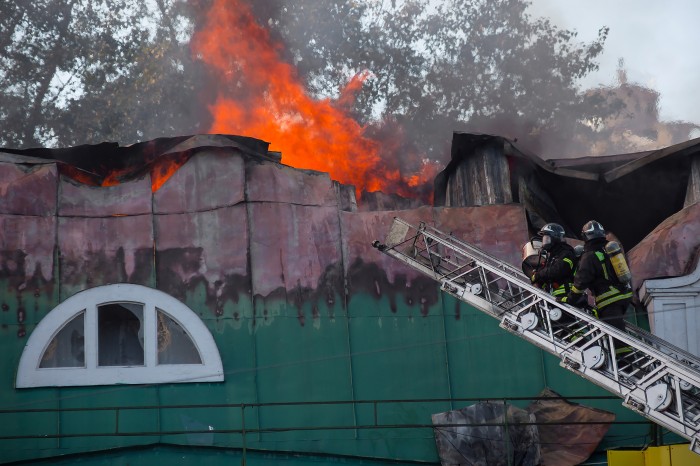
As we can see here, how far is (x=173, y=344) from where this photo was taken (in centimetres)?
1485

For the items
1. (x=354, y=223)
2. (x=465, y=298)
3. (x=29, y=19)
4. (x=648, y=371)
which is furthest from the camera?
(x=29, y=19)

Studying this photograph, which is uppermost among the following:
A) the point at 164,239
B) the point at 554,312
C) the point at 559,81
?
the point at 559,81

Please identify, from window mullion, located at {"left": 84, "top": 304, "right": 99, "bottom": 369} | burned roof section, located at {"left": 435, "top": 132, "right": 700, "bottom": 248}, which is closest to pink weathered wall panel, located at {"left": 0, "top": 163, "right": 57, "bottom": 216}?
window mullion, located at {"left": 84, "top": 304, "right": 99, "bottom": 369}

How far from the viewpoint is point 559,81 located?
117ft

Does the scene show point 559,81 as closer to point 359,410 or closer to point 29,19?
point 29,19

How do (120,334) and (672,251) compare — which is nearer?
(672,251)

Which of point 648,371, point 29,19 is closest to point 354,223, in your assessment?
point 648,371

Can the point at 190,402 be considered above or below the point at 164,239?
below

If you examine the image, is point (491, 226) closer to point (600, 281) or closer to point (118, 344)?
point (600, 281)

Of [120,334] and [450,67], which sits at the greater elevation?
[450,67]

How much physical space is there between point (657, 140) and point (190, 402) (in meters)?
45.8

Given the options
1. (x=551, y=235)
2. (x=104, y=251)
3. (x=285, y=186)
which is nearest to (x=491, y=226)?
(x=285, y=186)

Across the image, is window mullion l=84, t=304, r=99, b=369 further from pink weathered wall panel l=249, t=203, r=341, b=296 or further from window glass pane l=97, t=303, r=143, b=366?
pink weathered wall panel l=249, t=203, r=341, b=296

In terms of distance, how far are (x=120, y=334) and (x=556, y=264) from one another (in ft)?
25.5
